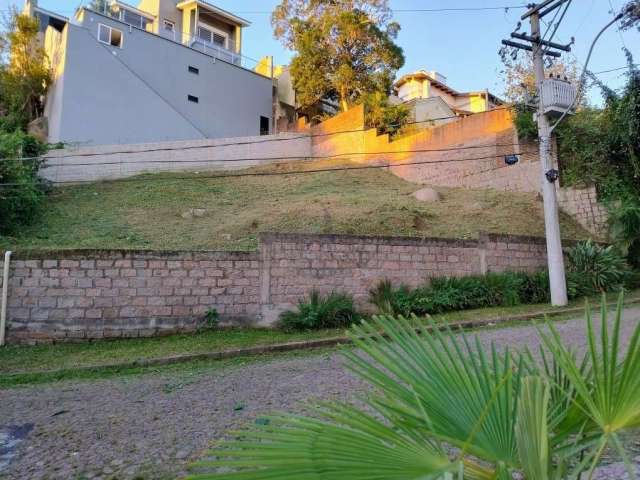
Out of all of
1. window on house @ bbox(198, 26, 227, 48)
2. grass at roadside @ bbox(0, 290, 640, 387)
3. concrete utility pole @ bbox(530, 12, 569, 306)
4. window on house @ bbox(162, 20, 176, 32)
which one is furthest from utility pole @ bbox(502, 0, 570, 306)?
window on house @ bbox(162, 20, 176, 32)

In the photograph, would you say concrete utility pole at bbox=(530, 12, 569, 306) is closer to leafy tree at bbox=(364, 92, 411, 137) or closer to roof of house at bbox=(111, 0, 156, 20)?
leafy tree at bbox=(364, 92, 411, 137)

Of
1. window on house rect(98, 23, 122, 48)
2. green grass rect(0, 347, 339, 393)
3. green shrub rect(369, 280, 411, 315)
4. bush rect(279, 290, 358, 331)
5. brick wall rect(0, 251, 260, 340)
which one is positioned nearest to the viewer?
green grass rect(0, 347, 339, 393)

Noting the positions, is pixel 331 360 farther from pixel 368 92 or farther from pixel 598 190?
pixel 368 92

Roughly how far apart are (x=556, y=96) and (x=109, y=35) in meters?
20.4

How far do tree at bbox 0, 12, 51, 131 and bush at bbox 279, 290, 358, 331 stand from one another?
62.8 ft

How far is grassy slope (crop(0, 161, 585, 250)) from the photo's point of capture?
11203 millimetres

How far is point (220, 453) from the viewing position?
1.25 meters

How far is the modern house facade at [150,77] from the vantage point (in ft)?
65.9

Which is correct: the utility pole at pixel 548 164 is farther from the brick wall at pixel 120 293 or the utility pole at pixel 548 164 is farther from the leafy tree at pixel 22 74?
the leafy tree at pixel 22 74

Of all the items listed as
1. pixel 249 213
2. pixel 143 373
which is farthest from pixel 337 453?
pixel 249 213

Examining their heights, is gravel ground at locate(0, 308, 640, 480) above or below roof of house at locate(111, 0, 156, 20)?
below

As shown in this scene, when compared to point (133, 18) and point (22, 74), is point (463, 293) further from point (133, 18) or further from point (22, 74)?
point (133, 18)

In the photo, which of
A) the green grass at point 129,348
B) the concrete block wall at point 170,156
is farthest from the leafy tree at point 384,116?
the green grass at point 129,348

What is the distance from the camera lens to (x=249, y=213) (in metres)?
13.1
